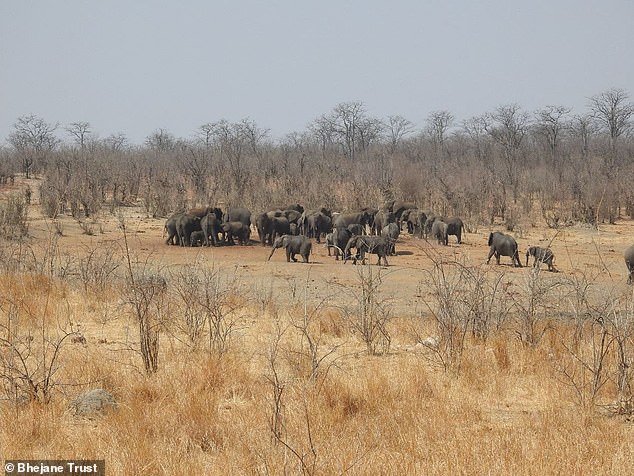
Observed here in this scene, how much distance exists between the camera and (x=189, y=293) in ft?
26.9

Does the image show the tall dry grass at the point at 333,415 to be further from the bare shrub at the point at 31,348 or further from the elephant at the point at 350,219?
the elephant at the point at 350,219

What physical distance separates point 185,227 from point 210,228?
0.78 m

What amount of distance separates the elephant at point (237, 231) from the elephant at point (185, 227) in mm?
1017

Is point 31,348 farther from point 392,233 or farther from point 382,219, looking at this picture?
point 382,219

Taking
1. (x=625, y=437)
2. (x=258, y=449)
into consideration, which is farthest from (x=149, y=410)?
(x=625, y=437)

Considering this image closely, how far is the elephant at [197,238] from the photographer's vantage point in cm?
2105

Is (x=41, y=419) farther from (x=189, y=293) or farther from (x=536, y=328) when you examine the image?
(x=536, y=328)

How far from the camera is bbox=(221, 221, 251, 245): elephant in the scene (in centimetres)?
2189

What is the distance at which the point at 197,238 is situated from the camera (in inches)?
836

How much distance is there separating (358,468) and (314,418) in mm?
1031

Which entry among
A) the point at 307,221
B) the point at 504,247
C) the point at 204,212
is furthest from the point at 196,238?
the point at 504,247

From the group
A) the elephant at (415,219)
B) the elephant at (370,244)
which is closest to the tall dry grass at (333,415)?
the elephant at (370,244)

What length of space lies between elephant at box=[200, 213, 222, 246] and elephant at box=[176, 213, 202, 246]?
0.29 m

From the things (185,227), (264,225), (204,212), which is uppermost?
(204,212)
